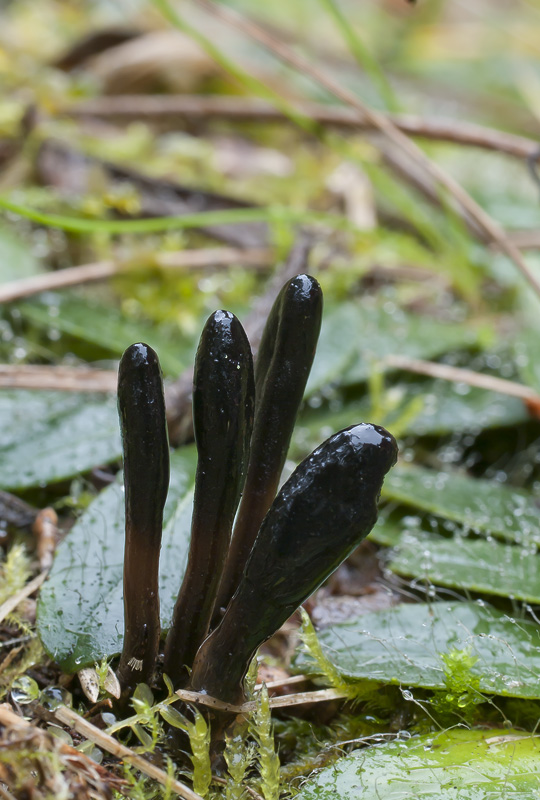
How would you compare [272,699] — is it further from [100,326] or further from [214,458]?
[100,326]

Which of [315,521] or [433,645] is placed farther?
[433,645]

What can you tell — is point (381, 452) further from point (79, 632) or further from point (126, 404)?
point (79, 632)

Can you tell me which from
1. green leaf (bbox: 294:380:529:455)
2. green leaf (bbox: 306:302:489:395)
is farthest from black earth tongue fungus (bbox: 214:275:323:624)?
green leaf (bbox: 306:302:489:395)

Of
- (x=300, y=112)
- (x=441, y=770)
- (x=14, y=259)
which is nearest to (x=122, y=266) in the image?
(x=14, y=259)

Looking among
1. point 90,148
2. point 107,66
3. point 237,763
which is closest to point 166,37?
point 107,66

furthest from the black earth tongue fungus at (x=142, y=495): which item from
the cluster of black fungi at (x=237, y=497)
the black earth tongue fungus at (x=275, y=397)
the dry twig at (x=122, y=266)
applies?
the dry twig at (x=122, y=266)

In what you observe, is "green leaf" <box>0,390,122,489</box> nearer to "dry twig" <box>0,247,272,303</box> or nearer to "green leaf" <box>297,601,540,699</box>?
"dry twig" <box>0,247,272,303</box>
